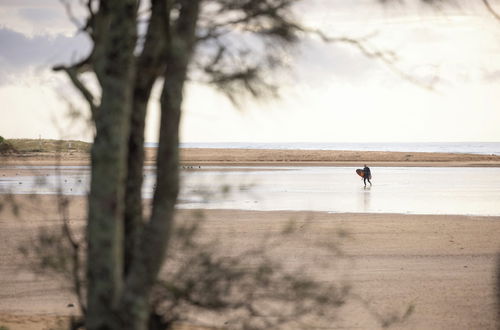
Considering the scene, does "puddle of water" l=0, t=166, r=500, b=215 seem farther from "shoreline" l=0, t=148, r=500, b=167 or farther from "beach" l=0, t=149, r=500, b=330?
"shoreline" l=0, t=148, r=500, b=167

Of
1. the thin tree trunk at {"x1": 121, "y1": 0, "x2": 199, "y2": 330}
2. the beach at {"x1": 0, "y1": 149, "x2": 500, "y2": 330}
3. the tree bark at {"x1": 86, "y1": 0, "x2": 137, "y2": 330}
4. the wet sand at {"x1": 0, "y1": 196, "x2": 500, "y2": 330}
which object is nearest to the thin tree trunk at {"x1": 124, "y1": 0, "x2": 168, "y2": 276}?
the tree bark at {"x1": 86, "y1": 0, "x2": 137, "y2": 330}

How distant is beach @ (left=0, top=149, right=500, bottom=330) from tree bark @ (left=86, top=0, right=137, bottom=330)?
2.27m

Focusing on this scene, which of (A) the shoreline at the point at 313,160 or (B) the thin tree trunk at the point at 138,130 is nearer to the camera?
(B) the thin tree trunk at the point at 138,130

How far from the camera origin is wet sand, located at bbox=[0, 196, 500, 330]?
9047 millimetres

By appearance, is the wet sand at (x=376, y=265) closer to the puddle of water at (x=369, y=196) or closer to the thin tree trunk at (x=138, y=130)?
the thin tree trunk at (x=138, y=130)

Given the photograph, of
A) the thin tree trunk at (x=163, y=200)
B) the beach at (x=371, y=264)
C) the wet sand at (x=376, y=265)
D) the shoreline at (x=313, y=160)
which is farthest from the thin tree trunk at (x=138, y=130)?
the shoreline at (x=313, y=160)

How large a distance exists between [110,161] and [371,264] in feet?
31.3

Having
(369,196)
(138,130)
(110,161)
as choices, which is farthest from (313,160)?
(110,161)

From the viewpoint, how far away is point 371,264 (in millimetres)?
12773

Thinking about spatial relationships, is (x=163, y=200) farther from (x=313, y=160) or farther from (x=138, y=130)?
(x=313, y=160)

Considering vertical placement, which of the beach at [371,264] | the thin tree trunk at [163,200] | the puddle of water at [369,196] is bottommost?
the puddle of water at [369,196]

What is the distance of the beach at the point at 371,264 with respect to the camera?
8.92 m

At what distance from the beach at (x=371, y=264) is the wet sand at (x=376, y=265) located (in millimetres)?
14

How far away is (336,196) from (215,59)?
74.4 feet
